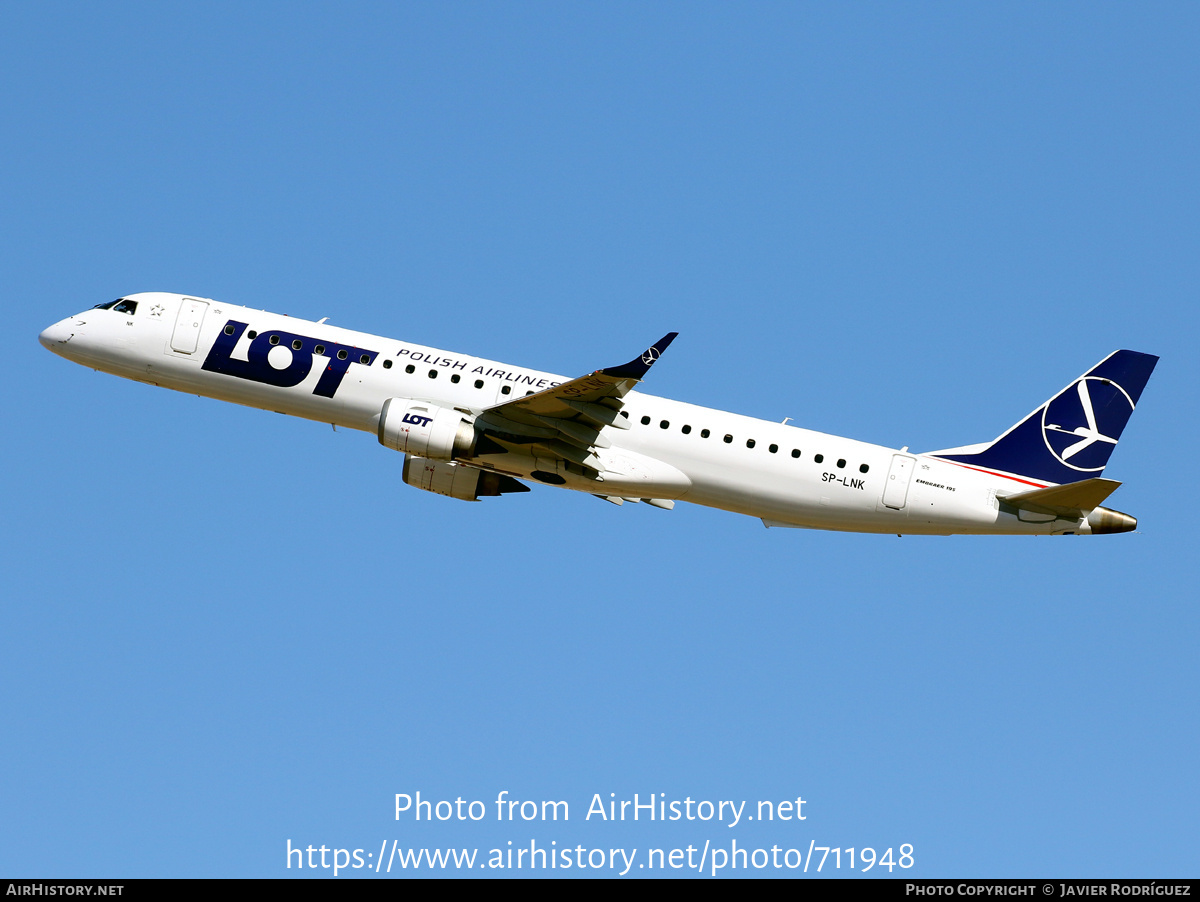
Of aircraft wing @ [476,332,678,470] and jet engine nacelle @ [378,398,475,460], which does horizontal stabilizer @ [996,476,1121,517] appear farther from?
jet engine nacelle @ [378,398,475,460]

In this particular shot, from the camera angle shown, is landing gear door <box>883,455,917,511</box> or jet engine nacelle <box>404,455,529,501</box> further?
jet engine nacelle <box>404,455,529,501</box>

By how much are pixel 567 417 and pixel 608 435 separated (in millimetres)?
2142

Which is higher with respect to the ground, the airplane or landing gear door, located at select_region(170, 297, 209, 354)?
landing gear door, located at select_region(170, 297, 209, 354)

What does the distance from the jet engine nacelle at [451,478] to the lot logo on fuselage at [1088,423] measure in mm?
18414

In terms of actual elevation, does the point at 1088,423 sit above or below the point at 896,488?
above

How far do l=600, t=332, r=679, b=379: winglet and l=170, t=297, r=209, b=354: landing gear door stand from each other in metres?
14.5

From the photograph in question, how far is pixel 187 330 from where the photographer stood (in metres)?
43.0

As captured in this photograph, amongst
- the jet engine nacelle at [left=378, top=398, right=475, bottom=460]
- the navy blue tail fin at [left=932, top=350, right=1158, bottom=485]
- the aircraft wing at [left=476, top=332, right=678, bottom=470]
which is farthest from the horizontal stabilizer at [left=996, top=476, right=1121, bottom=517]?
the jet engine nacelle at [left=378, top=398, right=475, bottom=460]

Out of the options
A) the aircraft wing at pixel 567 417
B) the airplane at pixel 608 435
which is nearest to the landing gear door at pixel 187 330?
the airplane at pixel 608 435

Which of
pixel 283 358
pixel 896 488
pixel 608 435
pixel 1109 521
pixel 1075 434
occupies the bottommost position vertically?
pixel 1109 521

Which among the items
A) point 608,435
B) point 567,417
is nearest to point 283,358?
point 567,417

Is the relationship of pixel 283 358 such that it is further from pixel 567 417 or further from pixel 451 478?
pixel 567 417

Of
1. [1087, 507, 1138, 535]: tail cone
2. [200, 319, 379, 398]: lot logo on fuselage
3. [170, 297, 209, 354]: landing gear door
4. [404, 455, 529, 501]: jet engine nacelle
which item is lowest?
[1087, 507, 1138, 535]: tail cone

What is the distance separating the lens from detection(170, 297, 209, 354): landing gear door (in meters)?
42.9
